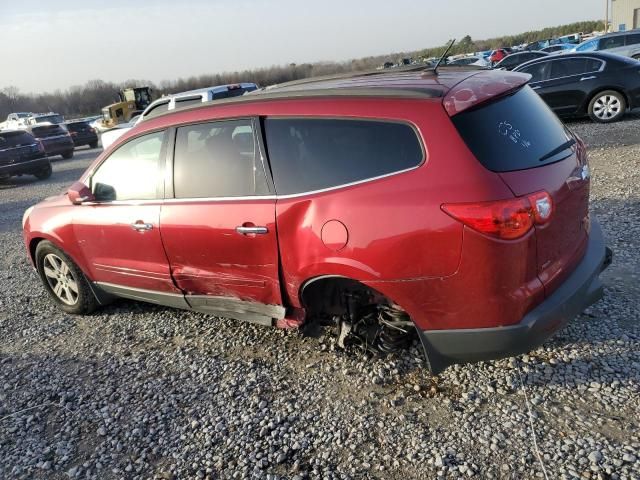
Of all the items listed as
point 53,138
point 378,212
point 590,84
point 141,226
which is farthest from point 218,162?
point 53,138

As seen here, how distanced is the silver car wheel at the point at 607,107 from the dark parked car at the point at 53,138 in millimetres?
19109

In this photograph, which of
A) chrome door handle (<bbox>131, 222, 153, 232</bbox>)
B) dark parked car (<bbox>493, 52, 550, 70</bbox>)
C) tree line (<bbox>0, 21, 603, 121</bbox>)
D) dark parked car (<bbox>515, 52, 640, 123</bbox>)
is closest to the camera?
chrome door handle (<bbox>131, 222, 153, 232</bbox>)

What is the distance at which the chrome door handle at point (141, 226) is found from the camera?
12.2ft

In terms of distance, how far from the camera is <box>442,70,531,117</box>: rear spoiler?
2.62 metres

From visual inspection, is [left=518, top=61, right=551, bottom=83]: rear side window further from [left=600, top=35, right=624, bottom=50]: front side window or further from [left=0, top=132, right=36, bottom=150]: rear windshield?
[left=0, top=132, right=36, bottom=150]: rear windshield

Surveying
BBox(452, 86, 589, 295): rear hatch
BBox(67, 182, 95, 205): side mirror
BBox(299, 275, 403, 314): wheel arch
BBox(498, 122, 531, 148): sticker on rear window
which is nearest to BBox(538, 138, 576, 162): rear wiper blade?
BBox(452, 86, 589, 295): rear hatch

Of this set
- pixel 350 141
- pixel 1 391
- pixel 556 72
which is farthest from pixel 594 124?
pixel 1 391

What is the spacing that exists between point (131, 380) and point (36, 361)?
100 cm

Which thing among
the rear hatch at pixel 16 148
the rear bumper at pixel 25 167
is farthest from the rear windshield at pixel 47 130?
the rear bumper at pixel 25 167

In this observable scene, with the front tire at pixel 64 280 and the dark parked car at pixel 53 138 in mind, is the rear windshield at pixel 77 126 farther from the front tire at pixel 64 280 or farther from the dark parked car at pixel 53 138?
the front tire at pixel 64 280

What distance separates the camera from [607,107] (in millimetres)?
10883

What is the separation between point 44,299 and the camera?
5.28 m

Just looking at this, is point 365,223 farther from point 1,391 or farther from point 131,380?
point 1,391

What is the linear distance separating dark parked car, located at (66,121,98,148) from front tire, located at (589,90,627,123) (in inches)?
862
